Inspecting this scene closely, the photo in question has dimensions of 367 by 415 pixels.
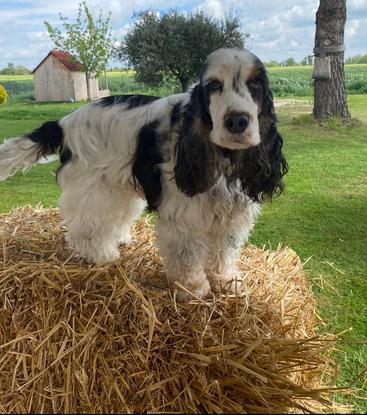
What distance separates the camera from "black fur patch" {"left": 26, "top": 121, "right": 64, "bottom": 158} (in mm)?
3631

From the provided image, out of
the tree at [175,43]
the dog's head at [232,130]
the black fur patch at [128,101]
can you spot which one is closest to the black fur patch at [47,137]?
the black fur patch at [128,101]

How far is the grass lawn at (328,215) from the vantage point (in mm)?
3783

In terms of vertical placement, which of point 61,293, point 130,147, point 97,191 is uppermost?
point 130,147

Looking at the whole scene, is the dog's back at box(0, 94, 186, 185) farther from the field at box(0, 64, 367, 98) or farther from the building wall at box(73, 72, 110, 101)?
the building wall at box(73, 72, 110, 101)

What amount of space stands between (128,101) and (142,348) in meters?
1.82

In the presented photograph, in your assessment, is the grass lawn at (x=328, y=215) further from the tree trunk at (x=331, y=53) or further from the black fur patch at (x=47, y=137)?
the black fur patch at (x=47, y=137)

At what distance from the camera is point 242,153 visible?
9.57 feet

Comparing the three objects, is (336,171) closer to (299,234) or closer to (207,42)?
(299,234)

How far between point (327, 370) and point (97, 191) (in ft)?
6.62

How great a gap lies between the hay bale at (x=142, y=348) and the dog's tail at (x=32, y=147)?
85cm

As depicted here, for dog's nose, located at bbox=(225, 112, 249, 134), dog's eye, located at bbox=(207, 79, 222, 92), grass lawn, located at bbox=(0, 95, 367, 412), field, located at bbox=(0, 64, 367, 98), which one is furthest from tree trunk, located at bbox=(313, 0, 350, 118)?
dog's nose, located at bbox=(225, 112, 249, 134)

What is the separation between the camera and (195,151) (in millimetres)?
2850

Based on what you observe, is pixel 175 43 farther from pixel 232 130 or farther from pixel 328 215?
pixel 232 130

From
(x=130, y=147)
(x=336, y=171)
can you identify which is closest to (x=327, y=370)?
(x=130, y=147)
